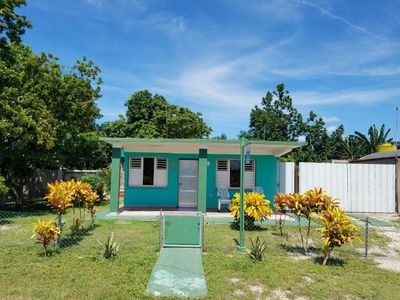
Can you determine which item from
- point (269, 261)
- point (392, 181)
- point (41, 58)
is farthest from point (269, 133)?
point (269, 261)

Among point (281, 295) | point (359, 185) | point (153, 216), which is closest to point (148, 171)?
point (153, 216)

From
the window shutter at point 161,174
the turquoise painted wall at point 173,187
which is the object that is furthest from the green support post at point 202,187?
the window shutter at point 161,174

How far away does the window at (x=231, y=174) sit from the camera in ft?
47.4

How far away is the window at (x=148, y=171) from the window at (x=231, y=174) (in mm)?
2297

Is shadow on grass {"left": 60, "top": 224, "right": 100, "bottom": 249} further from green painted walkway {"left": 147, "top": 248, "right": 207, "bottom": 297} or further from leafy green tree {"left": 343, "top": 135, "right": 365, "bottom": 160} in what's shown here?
leafy green tree {"left": 343, "top": 135, "right": 365, "bottom": 160}

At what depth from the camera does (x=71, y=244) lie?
7.91m

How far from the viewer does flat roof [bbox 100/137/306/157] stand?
11820 mm

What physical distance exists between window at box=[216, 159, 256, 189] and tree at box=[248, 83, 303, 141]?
2589cm

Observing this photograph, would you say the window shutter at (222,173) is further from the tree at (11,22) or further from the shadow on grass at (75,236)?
the tree at (11,22)

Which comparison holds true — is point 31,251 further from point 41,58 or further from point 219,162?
point 41,58

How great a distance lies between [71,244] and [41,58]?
10698 millimetres

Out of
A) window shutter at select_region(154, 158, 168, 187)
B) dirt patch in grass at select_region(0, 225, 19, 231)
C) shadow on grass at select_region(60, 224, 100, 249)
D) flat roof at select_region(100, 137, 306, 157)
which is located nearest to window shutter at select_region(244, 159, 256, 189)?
flat roof at select_region(100, 137, 306, 157)

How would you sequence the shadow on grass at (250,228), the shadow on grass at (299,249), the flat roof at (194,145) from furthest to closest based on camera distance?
the flat roof at (194,145), the shadow on grass at (250,228), the shadow on grass at (299,249)

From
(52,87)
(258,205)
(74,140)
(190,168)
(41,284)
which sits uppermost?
(52,87)
